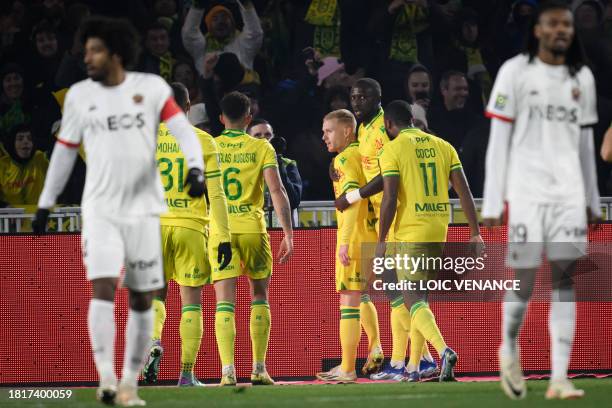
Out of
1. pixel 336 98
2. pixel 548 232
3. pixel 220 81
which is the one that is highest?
pixel 220 81

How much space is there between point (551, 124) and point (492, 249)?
14.4 feet

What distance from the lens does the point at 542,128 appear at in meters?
7.52

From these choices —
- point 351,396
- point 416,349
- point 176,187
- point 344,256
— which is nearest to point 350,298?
point 344,256

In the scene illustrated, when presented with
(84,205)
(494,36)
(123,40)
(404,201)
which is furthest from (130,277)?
(494,36)

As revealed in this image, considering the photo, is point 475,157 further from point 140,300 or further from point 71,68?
point 140,300

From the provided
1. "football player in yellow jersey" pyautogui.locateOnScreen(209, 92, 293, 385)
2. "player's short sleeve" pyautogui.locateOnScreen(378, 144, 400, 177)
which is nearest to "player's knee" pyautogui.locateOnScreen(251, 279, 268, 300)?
"football player in yellow jersey" pyautogui.locateOnScreen(209, 92, 293, 385)

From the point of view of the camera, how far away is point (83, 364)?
1187cm

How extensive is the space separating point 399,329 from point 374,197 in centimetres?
123

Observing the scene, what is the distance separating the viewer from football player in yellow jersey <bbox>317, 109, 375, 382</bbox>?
1107cm

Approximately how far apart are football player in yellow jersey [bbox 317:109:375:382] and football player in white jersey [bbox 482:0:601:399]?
3.55 meters

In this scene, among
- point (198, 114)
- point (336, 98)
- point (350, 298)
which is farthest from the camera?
point (198, 114)

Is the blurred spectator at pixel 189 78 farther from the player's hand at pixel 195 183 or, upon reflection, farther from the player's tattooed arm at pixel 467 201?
the player's hand at pixel 195 183

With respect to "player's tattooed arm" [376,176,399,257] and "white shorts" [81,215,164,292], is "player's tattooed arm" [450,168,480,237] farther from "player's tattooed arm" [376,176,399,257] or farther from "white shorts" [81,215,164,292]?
"white shorts" [81,215,164,292]

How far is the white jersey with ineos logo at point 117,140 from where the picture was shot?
7566 millimetres
